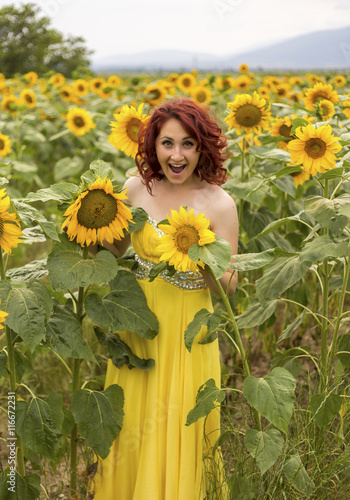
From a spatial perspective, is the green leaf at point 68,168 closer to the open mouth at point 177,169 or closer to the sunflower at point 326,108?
the sunflower at point 326,108

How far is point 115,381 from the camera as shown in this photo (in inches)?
Result: 80.7

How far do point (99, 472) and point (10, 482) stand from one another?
1.12 ft

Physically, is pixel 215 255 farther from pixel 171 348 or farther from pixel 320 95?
pixel 320 95

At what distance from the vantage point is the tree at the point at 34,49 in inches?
818

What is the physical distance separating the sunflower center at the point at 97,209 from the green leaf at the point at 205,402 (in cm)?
55

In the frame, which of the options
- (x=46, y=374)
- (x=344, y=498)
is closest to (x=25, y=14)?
(x=46, y=374)

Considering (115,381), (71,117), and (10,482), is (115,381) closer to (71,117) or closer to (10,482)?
(10,482)

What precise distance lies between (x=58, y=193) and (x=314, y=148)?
2.42ft

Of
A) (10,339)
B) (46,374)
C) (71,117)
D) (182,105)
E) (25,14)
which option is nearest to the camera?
(10,339)

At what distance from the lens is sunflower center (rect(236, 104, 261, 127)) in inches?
93.3

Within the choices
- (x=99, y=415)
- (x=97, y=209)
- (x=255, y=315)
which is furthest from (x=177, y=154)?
(x=99, y=415)

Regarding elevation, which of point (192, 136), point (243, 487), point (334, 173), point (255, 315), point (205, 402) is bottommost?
point (243, 487)

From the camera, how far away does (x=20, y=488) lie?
177cm

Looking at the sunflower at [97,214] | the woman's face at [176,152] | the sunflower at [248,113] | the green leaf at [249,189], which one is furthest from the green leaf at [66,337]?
the sunflower at [248,113]
